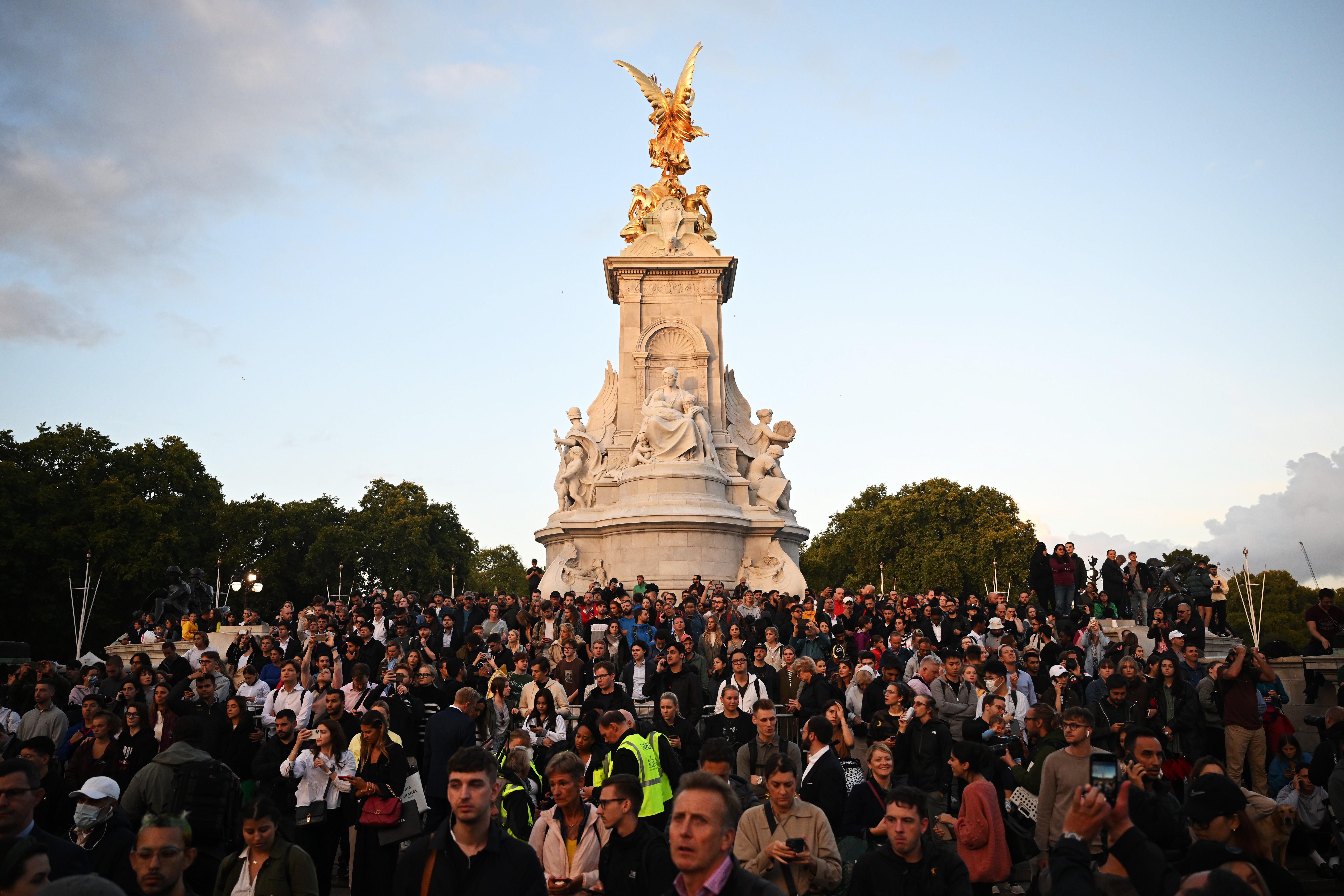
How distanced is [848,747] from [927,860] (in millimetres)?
3876

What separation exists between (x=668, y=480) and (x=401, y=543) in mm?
39144

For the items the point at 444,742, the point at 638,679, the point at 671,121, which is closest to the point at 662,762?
the point at 444,742

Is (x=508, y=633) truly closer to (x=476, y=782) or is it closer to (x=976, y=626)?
(x=976, y=626)

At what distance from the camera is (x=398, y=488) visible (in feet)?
215

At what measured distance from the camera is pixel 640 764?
23.3 ft

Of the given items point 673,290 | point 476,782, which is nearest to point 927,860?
point 476,782

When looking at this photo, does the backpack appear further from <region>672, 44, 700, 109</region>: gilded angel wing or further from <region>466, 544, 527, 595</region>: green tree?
<region>466, 544, 527, 595</region>: green tree

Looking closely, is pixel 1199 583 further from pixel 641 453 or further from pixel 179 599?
pixel 179 599

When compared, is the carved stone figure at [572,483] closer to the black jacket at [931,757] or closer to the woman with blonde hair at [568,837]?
the black jacket at [931,757]

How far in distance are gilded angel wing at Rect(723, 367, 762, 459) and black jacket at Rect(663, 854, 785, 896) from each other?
26.1m

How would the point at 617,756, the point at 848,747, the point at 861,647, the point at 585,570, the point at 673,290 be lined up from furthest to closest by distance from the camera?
the point at 673,290, the point at 585,570, the point at 861,647, the point at 848,747, the point at 617,756

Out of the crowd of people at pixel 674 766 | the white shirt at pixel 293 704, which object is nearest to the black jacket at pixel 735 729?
the crowd of people at pixel 674 766

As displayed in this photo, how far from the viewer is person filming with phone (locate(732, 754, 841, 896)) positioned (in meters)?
5.88

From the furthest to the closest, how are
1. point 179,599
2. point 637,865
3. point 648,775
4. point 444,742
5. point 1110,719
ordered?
point 179,599, point 1110,719, point 444,742, point 648,775, point 637,865
